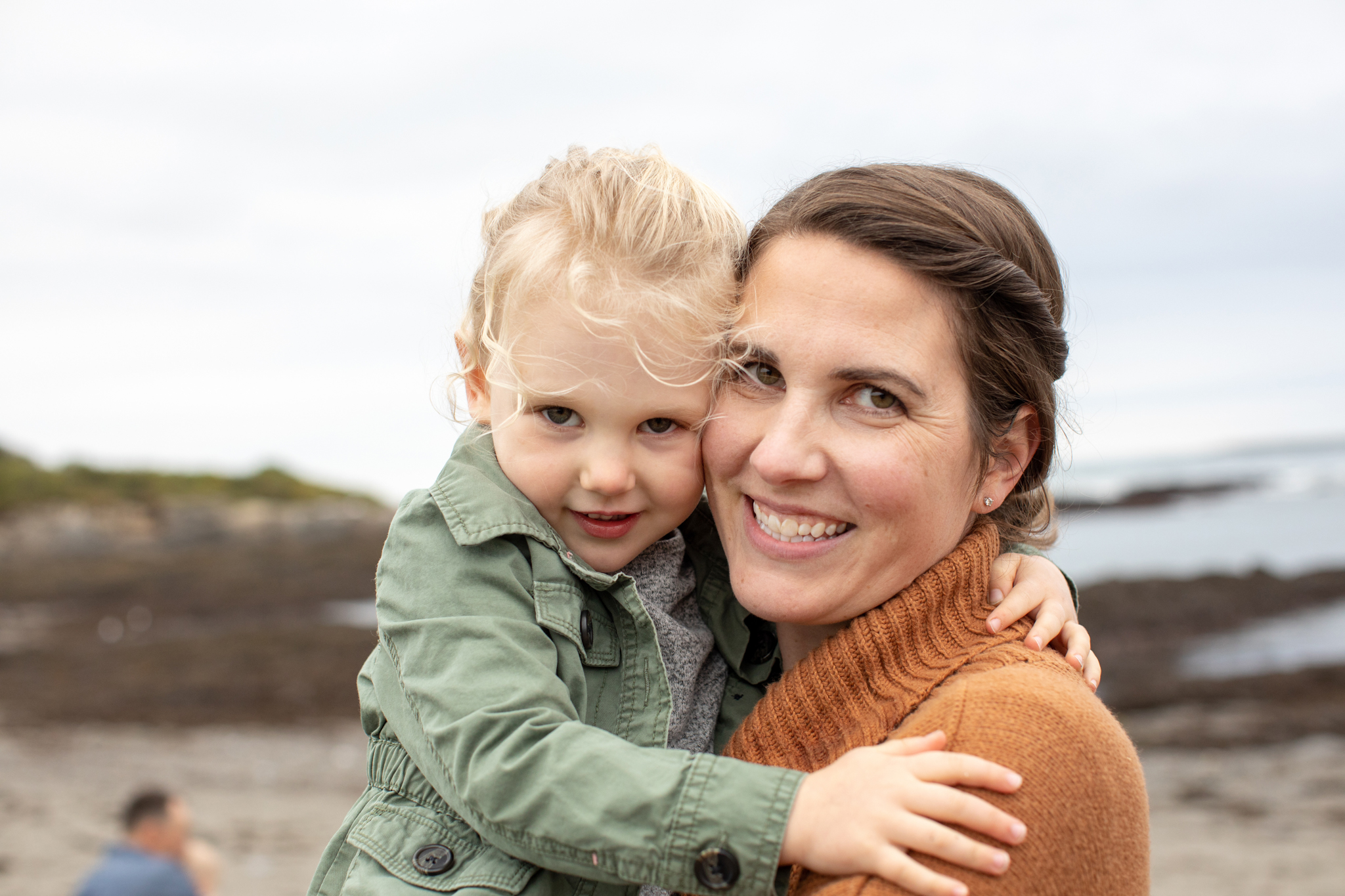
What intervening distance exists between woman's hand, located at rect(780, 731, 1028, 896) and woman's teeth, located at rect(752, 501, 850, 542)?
530mm

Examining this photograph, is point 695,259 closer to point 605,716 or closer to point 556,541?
point 556,541

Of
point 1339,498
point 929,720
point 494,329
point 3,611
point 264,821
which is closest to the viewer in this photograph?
point 929,720

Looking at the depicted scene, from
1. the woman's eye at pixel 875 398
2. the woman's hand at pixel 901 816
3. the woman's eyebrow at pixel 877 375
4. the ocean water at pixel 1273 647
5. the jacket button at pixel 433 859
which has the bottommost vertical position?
the ocean water at pixel 1273 647

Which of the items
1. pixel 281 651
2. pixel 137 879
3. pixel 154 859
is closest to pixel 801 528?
pixel 137 879

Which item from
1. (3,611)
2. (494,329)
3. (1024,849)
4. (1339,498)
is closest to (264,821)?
(494,329)

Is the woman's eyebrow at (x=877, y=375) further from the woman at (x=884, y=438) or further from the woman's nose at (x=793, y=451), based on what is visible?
the woman's nose at (x=793, y=451)

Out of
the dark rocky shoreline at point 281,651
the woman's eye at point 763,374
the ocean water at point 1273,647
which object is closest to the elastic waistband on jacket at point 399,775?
the woman's eye at point 763,374

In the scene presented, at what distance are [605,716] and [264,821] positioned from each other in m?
12.5

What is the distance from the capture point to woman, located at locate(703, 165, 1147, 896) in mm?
2129

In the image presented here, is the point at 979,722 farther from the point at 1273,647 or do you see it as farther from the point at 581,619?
the point at 1273,647

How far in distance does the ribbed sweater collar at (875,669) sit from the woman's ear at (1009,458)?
0.14 meters

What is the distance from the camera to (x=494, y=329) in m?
2.59

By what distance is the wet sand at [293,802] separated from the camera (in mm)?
11031

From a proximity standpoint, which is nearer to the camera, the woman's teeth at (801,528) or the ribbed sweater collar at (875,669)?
the ribbed sweater collar at (875,669)
